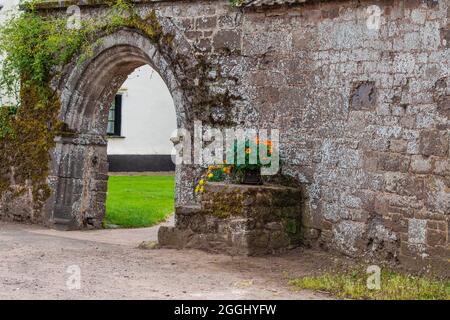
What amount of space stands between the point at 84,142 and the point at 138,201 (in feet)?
13.9

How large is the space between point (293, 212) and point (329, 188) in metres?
0.54

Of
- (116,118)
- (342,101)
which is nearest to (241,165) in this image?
(342,101)

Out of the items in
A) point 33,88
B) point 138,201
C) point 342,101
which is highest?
point 33,88

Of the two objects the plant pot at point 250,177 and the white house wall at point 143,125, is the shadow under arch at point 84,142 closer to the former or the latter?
the plant pot at point 250,177

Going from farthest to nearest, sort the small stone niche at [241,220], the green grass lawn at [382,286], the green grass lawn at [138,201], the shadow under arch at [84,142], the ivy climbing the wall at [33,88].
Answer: the green grass lawn at [138,201], the ivy climbing the wall at [33,88], the shadow under arch at [84,142], the small stone niche at [241,220], the green grass lawn at [382,286]

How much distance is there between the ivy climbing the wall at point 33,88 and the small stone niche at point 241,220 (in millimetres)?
3812

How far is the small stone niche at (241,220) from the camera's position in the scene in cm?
981

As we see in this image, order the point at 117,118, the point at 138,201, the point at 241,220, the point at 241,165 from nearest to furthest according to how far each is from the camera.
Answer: the point at 241,220 < the point at 241,165 < the point at 138,201 < the point at 117,118

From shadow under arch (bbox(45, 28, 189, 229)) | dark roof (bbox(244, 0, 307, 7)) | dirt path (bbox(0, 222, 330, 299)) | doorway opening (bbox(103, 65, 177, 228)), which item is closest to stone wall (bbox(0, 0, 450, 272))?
dark roof (bbox(244, 0, 307, 7))

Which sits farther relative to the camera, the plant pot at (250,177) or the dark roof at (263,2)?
the dark roof at (263,2)

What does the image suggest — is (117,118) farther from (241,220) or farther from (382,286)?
(382,286)

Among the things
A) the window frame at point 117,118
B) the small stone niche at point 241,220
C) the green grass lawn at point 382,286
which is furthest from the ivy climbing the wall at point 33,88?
the window frame at point 117,118

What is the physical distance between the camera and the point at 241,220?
386 inches

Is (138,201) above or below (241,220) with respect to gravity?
below
